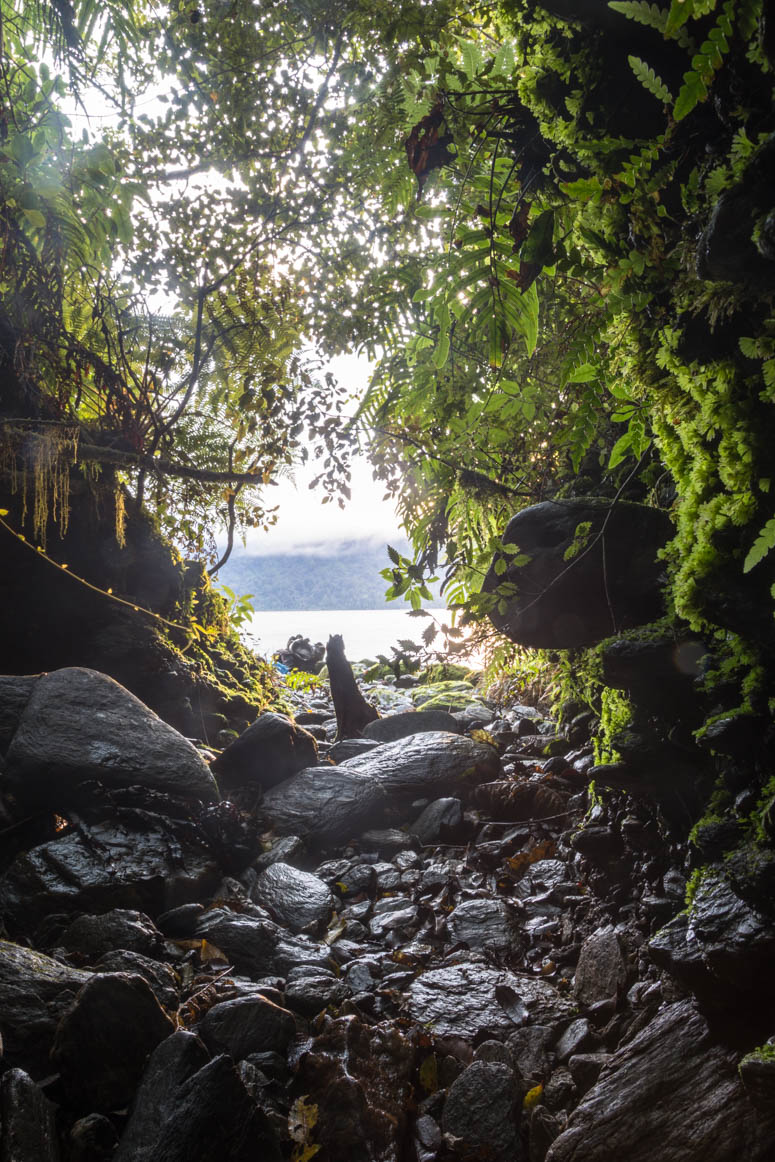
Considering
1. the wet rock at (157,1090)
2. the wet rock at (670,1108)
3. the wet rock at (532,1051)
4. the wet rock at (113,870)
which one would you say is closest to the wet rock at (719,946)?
the wet rock at (670,1108)

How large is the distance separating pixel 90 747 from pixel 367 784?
240 centimetres

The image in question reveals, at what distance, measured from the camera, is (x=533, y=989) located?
2832mm

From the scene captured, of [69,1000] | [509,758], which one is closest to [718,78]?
[69,1000]

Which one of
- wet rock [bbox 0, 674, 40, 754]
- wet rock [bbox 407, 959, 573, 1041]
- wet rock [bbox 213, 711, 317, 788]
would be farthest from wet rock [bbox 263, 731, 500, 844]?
wet rock [bbox 0, 674, 40, 754]

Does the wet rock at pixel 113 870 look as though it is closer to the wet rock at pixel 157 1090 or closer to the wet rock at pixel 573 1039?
the wet rock at pixel 157 1090

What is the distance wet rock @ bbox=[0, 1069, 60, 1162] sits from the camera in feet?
6.00

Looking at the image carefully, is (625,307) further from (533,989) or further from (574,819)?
(574,819)

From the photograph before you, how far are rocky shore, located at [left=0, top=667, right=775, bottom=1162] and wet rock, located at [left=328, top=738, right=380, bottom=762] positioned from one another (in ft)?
4.10

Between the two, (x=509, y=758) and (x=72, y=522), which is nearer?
(x=509, y=758)

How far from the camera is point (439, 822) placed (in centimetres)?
479

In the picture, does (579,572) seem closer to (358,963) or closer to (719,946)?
(719,946)

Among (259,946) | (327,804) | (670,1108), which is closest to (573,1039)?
(670,1108)

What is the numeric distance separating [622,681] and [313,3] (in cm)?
440

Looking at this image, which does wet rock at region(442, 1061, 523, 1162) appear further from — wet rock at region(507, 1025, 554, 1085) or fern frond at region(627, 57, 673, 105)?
fern frond at region(627, 57, 673, 105)
